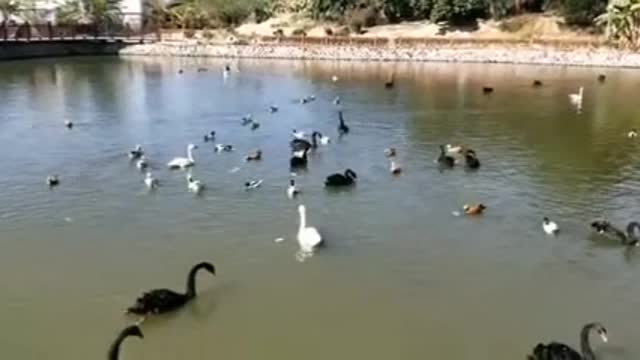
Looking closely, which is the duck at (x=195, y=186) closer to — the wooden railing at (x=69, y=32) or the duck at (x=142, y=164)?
the duck at (x=142, y=164)

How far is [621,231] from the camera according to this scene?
1730 centimetres

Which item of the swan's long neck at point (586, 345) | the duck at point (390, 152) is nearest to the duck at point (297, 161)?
the duck at point (390, 152)

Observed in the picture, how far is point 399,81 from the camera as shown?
45969mm

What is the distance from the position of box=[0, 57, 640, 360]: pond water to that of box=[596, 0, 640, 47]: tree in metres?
19.9

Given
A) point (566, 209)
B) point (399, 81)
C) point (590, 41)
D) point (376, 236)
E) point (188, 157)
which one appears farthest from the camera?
point (590, 41)

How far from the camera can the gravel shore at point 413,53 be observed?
174ft

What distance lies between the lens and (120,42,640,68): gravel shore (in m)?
53.1

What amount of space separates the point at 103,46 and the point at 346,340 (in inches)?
2198

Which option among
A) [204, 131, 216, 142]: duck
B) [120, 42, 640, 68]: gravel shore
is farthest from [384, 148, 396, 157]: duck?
[120, 42, 640, 68]: gravel shore

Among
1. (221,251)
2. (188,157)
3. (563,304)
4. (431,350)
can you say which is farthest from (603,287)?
(188,157)

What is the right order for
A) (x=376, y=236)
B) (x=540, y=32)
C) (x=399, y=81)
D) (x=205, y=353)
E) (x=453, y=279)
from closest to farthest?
(x=205, y=353) → (x=453, y=279) → (x=376, y=236) → (x=399, y=81) → (x=540, y=32)

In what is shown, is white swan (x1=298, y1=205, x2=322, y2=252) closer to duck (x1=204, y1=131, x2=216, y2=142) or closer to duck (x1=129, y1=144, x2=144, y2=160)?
duck (x1=129, y1=144, x2=144, y2=160)

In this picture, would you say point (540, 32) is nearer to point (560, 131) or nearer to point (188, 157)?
point (560, 131)

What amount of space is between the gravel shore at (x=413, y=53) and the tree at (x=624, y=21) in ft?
4.53
